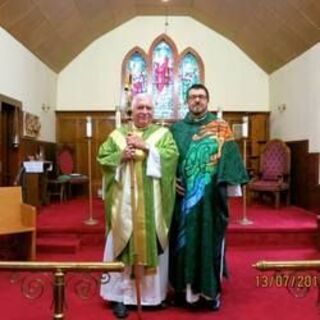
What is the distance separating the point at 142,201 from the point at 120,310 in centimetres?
77

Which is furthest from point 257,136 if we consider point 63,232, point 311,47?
point 63,232

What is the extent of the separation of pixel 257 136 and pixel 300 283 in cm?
708

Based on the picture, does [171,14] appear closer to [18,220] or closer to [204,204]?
[18,220]

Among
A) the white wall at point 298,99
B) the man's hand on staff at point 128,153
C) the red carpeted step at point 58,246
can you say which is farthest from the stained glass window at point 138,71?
the man's hand on staff at point 128,153

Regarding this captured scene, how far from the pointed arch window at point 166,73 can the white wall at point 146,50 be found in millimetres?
142

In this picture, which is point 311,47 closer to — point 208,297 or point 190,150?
point 190,150

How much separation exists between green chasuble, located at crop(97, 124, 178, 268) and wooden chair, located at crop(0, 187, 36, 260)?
1.64 meters

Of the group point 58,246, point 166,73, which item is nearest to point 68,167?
point 166,73

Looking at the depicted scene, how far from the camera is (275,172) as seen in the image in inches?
325

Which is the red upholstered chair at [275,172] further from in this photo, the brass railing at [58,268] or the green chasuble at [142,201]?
the brass railing at [58,268]

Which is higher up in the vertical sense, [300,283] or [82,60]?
[82,60]

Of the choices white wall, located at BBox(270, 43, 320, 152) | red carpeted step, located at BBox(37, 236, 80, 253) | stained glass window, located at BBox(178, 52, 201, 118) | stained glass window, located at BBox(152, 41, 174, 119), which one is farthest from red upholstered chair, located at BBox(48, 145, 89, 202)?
white wall, located at BBox(270, 43, 320, 152)

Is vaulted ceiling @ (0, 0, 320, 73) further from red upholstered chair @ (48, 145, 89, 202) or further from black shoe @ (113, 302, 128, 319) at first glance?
black shoe @ (113, 302, 128, 319)

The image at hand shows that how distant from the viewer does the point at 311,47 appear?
751cm
